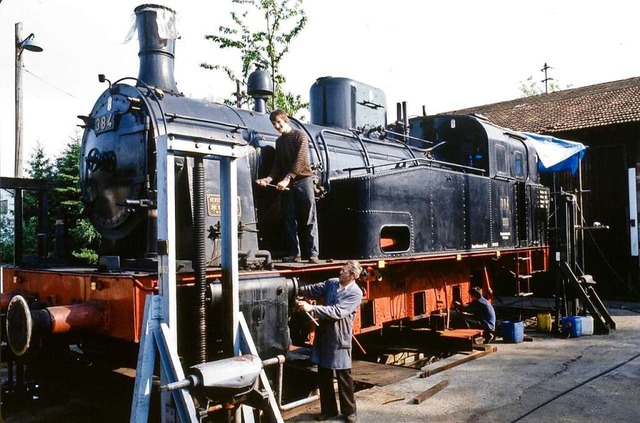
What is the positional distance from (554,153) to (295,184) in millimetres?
7978

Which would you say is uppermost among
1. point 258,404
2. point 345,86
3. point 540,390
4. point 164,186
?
point 345,86

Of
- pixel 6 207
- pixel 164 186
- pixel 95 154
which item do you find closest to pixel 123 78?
pixel 95 154

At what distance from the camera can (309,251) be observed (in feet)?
17.3

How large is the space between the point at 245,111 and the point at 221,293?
9.19ft

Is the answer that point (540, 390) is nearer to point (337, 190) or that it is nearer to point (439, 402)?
point (439, 402)

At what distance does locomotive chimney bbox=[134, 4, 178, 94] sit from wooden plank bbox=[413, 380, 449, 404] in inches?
150

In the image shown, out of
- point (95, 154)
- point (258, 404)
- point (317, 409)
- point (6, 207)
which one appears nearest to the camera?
point (258, 404)

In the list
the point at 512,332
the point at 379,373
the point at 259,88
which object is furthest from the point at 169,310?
the point at 512,332

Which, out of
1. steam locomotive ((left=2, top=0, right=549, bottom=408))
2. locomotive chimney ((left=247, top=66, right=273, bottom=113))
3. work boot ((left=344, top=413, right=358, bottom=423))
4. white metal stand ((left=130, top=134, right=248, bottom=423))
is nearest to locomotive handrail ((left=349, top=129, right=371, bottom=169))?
steam locomotive ((left=2, top=0, right=549, bottom=408))

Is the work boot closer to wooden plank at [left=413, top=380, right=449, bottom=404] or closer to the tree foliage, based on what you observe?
wooden plank at [left=413, top=380, right=449, bottom=404]

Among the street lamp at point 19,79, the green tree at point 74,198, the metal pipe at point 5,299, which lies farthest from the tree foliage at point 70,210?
the metal pipe at point 5,299

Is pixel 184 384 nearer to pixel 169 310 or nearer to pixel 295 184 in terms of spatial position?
pixel 169 310

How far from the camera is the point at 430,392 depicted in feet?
17.8

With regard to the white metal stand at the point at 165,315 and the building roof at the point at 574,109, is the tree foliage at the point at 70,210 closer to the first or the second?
the white metal stand at the point at 165,315
